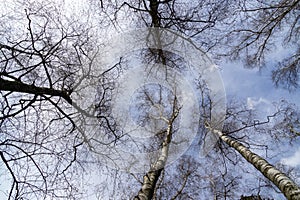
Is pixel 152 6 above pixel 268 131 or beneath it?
above

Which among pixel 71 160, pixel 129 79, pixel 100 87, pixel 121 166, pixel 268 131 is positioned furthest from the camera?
pixel 268 131

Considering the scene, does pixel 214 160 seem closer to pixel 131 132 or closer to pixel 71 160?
pixel 131 132

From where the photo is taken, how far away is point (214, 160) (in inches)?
330

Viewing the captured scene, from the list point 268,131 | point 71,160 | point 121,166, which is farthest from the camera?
point 268,131

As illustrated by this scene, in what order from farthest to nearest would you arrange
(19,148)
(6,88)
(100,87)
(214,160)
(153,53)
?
(214,160) → (153,53) → (100,87) → (19,148) → (6,88)

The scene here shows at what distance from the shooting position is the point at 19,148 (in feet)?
14.4

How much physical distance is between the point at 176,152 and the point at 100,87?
13.3 ft

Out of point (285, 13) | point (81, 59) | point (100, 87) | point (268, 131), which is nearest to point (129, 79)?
point (100, 87)

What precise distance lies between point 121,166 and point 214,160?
4.18 meters

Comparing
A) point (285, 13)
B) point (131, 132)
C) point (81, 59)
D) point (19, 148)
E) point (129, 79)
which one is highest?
point (285, 13)

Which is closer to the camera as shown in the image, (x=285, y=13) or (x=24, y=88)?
(x=24, y=88)

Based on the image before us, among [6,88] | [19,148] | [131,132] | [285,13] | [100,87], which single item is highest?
[285,13]

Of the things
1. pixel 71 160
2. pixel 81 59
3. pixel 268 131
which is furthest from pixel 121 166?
pixel 268 131

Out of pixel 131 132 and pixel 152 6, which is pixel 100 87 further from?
pixel 152 6
